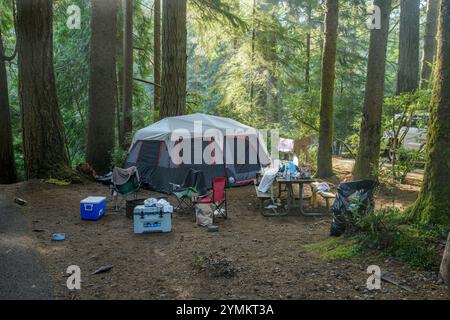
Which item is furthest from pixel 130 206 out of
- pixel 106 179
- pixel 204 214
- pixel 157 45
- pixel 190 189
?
pixel 157 45

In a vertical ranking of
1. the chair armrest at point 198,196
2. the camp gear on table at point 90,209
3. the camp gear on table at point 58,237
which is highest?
the chair armrest at point 198,196

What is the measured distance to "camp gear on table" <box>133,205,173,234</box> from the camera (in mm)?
6070

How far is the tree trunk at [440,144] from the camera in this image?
Result: 173 inches

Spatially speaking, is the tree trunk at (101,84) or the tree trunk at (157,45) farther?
the tree trunk at (157,45)

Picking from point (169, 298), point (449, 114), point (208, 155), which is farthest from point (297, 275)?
point (208, 155)

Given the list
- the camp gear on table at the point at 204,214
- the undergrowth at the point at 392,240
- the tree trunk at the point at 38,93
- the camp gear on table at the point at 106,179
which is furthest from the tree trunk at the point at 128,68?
the undergrowth at the point at 392,240

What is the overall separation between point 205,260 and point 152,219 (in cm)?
186

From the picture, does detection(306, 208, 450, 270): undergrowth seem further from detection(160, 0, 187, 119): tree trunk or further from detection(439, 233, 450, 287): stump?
detection(160, 0, 187, 119): tree trunk

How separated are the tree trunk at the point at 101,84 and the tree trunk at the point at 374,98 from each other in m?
6.47

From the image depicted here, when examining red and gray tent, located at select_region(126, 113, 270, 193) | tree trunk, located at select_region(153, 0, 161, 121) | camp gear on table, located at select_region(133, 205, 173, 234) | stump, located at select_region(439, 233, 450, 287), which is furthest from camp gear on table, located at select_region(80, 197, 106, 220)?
tree trunk, located at select_region(153, 0, 161, 121)

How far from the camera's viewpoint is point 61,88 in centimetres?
1440

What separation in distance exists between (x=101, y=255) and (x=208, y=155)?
4.95 metres

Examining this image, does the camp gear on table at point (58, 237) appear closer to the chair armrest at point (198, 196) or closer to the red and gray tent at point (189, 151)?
the chair armrest at point (198, 196)

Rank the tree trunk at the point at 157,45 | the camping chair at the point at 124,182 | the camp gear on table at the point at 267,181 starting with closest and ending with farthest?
the camping chair at the point at 124,182 → the camp gear on table at the point at 267,181 → the tree trunk at the point at 157,45
